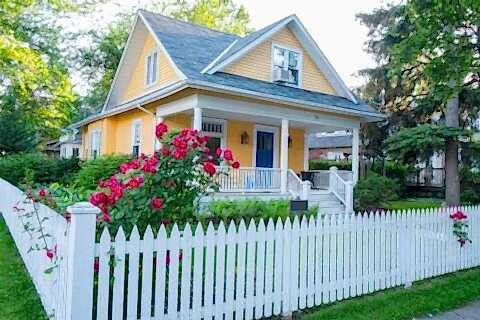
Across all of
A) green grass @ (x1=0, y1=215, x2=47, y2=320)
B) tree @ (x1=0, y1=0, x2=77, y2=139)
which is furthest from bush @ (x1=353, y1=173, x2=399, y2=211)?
tree @ (x1=0, y1=0, x2=77, y2=139)

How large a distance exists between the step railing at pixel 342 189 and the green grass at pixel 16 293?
394 inches

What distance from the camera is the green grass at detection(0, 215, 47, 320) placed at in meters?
4.25

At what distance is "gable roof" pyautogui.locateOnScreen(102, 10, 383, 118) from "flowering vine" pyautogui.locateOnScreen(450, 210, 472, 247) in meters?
7.33

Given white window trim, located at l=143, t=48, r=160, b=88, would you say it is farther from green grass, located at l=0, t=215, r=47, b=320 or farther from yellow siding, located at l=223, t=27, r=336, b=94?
green grass, located at l=0, t=215, r=47, b=320

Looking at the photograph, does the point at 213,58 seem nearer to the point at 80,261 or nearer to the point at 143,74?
the point at 143,74

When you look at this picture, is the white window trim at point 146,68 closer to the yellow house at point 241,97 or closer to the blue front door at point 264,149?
the yellow house at point 241,97

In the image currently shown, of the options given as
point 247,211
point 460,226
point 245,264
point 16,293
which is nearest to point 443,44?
point 460,226

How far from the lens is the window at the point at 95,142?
1933 cm

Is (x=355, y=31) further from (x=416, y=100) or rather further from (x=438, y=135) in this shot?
(x=438, y=135)

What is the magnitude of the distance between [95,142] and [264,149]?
8.81 metres

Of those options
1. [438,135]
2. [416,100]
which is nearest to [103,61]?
[416,100]

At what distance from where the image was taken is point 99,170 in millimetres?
13336

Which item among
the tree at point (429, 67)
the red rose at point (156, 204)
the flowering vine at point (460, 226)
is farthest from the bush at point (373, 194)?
the red rose at point (156, 204)

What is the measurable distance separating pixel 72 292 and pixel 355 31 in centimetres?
2115
